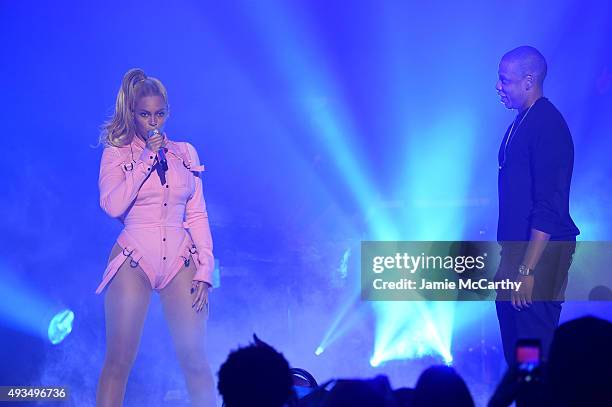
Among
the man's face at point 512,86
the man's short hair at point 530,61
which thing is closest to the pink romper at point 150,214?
the man's face at point 512,86

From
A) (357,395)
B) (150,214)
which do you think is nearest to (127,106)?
(150,214)

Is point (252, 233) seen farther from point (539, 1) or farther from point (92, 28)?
point (539, 1)

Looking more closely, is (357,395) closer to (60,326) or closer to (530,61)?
(530,61)

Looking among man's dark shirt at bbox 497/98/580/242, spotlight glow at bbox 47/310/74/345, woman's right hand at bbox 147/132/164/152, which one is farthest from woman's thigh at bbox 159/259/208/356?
man's dark shirt at bbox 497/98/580/242

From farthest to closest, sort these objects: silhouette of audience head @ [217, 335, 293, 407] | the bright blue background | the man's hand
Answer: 1. the bright blue background
2. the man's hand
3. silhouette of audience head @ [217, 335, 293, 407]

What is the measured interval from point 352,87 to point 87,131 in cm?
196

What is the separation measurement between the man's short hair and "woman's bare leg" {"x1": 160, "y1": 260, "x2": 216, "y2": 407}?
7.95 ft

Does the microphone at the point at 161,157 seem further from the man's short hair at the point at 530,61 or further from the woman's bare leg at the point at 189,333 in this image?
the man's short hair at the point at 530,61

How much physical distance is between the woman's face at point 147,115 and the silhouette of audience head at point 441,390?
3016 millimetres

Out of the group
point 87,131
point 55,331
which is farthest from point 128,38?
point 55,331

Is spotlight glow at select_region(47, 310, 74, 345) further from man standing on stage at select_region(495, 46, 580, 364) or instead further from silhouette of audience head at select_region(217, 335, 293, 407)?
silhouette of audience head at select_region(217, 335, 293, 407)

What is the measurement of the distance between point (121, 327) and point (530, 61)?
3.05 meters

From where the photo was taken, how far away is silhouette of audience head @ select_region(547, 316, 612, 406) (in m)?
2.70

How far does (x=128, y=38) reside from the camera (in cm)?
677
